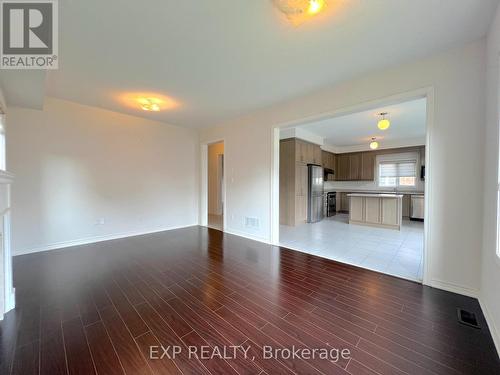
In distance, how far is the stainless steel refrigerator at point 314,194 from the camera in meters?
6.34

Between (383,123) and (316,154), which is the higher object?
(383,123)

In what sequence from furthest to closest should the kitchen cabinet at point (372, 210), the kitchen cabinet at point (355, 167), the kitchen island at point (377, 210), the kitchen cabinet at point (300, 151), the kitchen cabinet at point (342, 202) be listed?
the kitchen cabinet at point (342, 202) < the kitchen cabinet at point (355, 167) < the kitchen cabinet at point (300, 151) < the kitchen cabinet at point (372, 210) < the kitchen island at point (377, 210)

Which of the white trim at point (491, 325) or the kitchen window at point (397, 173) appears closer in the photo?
the white trim at point (491, 325)

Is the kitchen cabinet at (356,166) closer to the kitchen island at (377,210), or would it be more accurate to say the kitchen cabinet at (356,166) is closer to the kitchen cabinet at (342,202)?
the kitchen cabinet at (342,202)

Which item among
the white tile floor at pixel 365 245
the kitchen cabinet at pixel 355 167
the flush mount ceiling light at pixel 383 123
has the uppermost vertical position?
the flush mount ceiling light at pixel 383 123

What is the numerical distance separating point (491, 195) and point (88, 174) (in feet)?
19.3

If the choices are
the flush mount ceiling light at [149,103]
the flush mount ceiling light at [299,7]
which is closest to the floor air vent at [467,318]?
the flush mount ceiling light at [299,7]

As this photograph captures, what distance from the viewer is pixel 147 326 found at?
1731 mm

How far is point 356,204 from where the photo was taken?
607 cm

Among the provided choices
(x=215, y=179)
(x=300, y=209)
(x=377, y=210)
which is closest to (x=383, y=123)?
(x=377, y=210)

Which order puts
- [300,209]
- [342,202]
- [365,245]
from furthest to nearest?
[342,202], [300,209], [365,245]

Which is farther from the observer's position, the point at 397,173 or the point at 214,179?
the point at 214,179

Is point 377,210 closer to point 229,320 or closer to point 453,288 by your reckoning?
point 453,288

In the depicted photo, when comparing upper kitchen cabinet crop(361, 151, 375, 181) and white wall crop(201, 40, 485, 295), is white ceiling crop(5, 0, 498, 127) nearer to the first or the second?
white wall crop(201, 40, 485, 295)
